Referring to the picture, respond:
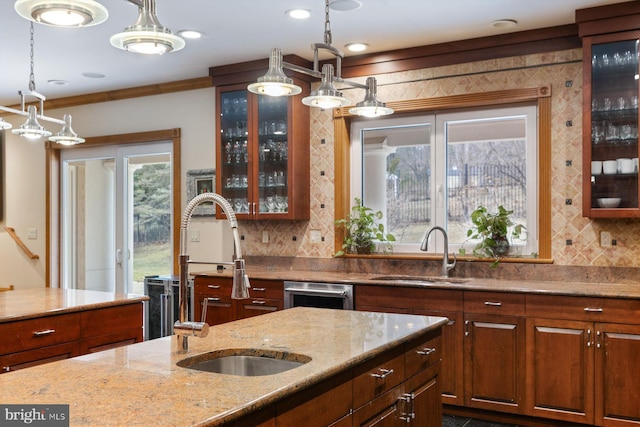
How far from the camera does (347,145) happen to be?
207 inches

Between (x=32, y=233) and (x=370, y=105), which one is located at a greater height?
(x=370, y=105)

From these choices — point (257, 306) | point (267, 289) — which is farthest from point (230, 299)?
point (267, 289)

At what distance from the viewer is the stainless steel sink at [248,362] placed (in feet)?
6.91

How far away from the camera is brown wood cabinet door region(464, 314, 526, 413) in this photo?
3.96 m

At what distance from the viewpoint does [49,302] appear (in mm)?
3502

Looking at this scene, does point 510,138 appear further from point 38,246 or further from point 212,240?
point 38,246

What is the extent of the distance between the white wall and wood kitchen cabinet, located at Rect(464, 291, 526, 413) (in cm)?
255

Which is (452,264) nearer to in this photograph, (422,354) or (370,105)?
(370,105)

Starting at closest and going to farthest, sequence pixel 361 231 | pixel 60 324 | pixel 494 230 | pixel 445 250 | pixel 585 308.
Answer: pixel 60 324 → pixel 585 308 → pixel 494 230 → pixel 445 250 → pixel 361 231

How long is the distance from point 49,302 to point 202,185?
2.60m

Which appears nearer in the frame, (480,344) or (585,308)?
(585,308)

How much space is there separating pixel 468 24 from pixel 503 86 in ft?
1.87

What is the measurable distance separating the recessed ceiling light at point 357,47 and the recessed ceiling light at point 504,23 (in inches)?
39.4

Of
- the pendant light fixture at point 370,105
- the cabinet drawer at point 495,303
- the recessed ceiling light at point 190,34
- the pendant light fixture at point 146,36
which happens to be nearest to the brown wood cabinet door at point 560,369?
the cabinet drawer at point 495,303
